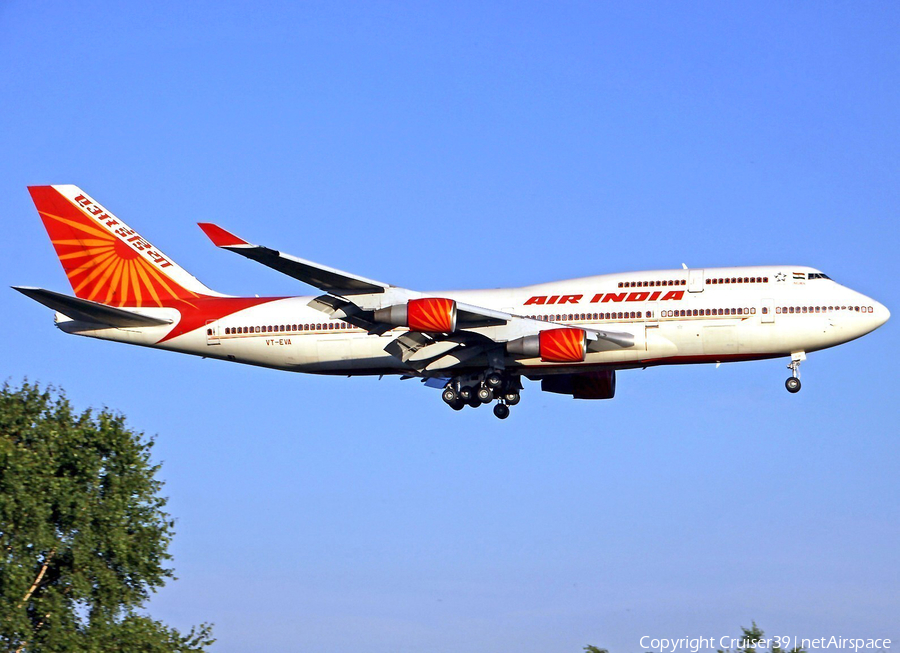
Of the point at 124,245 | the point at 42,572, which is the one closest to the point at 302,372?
the point at 124,245

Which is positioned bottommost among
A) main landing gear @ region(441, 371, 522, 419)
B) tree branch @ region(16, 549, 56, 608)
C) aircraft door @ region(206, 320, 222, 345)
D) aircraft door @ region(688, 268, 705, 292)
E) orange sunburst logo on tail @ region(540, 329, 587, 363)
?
tree branch @ region(16, 549, 56, 608)

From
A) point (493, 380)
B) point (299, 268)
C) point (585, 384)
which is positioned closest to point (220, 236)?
point (299, 268)

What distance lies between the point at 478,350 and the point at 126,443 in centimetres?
1447

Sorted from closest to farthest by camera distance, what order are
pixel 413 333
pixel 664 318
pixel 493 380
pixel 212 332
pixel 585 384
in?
1. pixel 664 318
2. pixel 413 333
3. pixel 493 380
4. pixel 212 332
5. pixel 585 384

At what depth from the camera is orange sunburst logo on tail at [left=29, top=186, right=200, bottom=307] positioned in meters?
57.3

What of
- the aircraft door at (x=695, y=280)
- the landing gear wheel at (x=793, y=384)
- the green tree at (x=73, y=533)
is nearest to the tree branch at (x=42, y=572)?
the green tree at (x=73, y=533)

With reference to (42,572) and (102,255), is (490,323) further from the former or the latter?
(102,255)

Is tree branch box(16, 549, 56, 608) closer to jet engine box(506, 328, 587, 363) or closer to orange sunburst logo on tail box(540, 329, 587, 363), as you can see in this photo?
jet engine box(506, 328, 587, 363)

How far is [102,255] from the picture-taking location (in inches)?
2308

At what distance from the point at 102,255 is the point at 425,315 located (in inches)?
718

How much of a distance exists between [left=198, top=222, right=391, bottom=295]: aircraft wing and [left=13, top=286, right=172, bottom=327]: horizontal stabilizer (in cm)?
928

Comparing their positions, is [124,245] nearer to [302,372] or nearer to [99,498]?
[302,372]

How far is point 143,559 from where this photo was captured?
47.0m

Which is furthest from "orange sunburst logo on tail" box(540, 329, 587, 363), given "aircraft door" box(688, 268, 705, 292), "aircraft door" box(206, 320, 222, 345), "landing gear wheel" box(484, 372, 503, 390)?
"aircraft door" box(206, 320, 222, 345)
